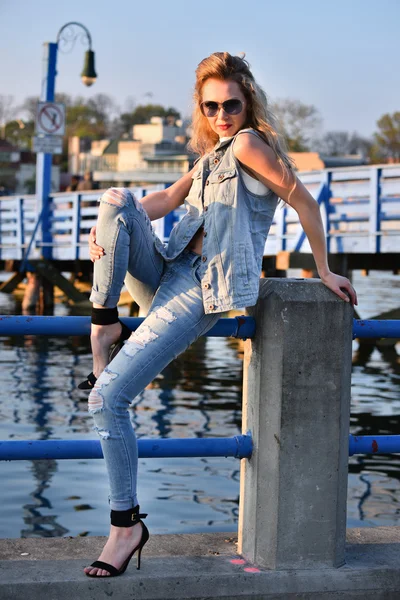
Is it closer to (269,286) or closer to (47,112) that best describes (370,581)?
(269,286)

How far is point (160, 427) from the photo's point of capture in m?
9.49

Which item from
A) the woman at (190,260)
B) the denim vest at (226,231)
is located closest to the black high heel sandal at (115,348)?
the woman at (190,260)

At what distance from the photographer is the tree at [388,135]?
123750 mm

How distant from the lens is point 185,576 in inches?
138

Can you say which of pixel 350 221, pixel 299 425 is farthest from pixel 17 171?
pixel 299 425

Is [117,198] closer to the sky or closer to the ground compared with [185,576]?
closer to the sky

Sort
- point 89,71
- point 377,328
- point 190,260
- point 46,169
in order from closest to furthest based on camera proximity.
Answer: point 190,260 → point 377,328 → point 46,169 → point 89,71

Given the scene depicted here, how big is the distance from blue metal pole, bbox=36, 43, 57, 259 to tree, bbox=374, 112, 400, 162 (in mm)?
101640

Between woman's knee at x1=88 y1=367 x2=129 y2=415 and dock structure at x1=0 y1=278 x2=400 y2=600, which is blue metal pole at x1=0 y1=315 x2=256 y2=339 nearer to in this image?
woman's knee at x1=88 y1=367 x2=129 y2=415

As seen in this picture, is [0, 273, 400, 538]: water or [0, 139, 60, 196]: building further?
[0, 139, 60, 196]: building

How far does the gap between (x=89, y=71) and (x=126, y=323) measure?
22.6 m

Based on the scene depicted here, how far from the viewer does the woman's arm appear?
363 cm

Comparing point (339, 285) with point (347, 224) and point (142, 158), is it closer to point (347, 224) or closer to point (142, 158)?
point (347, 224)

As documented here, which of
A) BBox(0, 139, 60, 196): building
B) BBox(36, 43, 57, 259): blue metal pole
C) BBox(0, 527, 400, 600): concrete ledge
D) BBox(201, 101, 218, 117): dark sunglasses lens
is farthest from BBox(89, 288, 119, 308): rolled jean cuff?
BBox(0, 139, 60, 196): building
